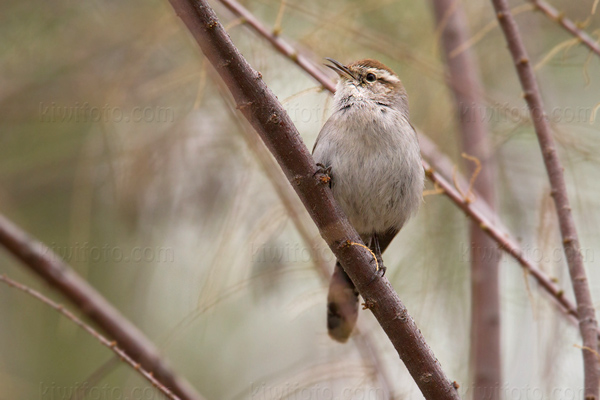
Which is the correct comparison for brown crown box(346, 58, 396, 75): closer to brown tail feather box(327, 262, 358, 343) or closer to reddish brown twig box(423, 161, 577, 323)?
reddish brown twig box(423, 161, 577, 323)

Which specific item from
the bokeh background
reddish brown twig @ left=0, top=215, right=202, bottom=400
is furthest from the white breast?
reddish brown twig @ left=0, top=215, right=202, bottom=400

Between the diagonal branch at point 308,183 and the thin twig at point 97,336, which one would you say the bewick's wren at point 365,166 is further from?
the thin twig at point 97,336

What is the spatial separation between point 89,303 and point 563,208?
2.52m

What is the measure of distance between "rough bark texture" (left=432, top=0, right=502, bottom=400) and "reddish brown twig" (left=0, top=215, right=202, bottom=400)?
1731 millimetres

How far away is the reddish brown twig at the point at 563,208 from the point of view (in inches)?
113

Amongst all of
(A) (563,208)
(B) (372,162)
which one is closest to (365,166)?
(B) (372,162)

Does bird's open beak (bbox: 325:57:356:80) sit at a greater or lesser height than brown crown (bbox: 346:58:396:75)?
lesser

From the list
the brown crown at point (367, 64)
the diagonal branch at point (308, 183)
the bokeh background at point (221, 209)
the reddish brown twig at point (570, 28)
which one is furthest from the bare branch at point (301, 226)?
the reddish brown twig at point (570, 28)

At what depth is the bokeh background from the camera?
3.59 meters

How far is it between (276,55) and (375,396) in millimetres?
2136

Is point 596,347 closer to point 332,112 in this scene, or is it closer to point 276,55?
point 332,112

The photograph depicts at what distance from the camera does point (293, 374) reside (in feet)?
10.9

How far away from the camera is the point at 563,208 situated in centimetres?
318

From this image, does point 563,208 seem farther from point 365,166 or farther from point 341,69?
point 341,69
